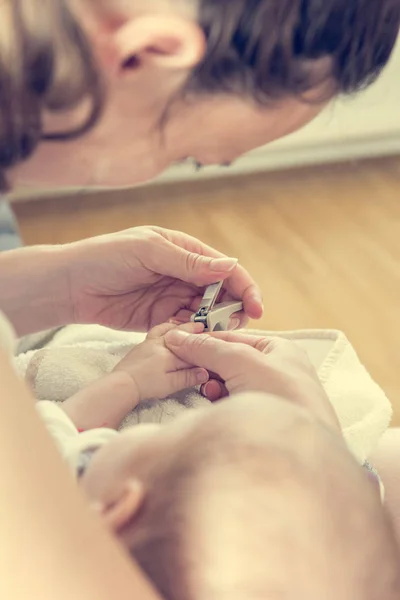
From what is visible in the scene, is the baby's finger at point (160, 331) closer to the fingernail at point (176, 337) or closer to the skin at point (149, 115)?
the fingernail at point (176, 337)

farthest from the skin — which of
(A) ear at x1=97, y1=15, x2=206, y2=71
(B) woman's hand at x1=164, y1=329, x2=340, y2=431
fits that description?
(B) woman's hand at x1=164, y1=329, x2=340, y2=431

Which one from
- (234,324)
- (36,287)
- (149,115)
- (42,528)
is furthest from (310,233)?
(42,528)

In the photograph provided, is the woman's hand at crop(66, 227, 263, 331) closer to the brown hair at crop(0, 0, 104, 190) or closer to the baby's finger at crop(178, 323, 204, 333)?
the baby's finger at crop(178, 323, 204, 333)

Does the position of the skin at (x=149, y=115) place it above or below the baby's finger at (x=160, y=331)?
above

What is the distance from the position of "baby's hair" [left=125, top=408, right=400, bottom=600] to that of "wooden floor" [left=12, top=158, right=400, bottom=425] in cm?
25

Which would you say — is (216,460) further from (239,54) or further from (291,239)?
(291,239)

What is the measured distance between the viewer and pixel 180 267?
1.85 feet

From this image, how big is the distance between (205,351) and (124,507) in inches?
7.5

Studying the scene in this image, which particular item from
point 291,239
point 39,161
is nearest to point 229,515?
point 39,161

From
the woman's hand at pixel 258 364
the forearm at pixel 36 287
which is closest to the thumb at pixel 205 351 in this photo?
the woman's hand at pixel 258 364

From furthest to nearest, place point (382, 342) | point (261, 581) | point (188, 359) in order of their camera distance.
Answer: point (382, 342) < point (188, 359) < point (261, 581)

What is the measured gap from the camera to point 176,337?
1.68 ft

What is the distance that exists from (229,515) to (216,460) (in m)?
0.02

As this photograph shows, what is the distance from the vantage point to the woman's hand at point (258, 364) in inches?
15.1
